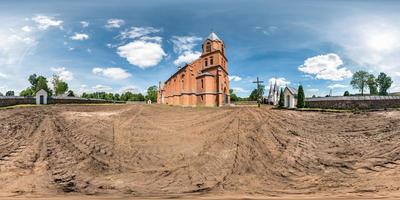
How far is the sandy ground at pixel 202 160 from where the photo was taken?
9.54 m

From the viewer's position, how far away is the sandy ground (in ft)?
31.3

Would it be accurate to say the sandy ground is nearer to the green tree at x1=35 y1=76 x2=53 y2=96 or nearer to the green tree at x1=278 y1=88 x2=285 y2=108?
the green tree at x1=278 y1=88 x2=285 y2=108

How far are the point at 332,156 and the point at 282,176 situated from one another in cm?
393

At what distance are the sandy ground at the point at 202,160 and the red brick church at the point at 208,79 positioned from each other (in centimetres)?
2415

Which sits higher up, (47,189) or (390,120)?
(390,120)

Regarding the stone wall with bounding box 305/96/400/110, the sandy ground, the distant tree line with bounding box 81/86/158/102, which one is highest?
the distant tree line with bounding box 81/86/158/102

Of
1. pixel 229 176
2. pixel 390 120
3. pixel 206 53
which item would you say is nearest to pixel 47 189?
pixel 229 176

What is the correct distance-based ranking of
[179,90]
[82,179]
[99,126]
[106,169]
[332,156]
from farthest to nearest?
1. [179,90]
2. [99,126]
3. [332,156]
4. [106,169]
5. [82,179]

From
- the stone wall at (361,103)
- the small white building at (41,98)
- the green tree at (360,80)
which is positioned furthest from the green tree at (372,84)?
the small white building at (41,98)

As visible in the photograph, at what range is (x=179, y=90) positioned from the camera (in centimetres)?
5116

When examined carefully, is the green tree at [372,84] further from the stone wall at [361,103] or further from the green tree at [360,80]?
the stone wall at [361,103]

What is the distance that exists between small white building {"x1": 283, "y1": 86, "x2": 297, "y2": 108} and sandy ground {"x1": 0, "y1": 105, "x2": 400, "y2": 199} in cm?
1525

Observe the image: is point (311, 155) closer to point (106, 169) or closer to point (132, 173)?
point (132, 173)

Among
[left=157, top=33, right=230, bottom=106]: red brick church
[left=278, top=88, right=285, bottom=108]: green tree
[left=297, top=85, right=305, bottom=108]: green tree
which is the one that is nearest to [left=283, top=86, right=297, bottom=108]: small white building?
[left=278, top=88, right=285, bottom=108]: green tree
